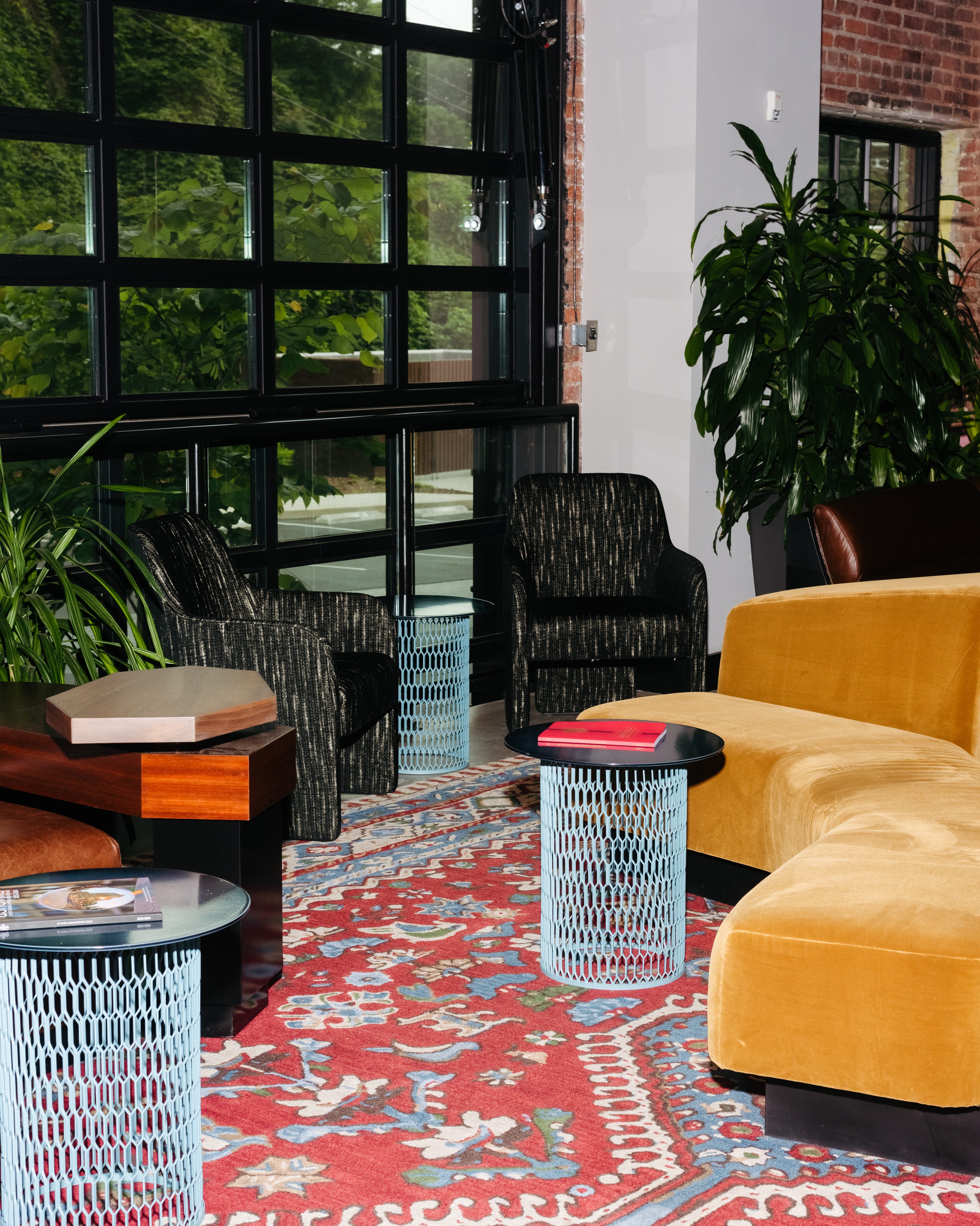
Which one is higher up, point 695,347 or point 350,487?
point 695,347

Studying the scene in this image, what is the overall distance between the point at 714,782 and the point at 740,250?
303 cm

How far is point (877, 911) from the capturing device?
2.28 meters

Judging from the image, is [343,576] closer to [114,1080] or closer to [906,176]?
[114,1080]

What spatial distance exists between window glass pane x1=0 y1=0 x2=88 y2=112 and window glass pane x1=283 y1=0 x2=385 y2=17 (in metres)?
0.95

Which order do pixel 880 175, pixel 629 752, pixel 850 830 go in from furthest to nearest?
1. pixel 880 175
2. pixel 629 752
3. pixel 850 830

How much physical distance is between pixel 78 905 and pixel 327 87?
4120 millimetres

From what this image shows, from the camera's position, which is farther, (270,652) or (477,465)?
(477,465)

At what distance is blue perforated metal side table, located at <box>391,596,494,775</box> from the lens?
4.87 meters

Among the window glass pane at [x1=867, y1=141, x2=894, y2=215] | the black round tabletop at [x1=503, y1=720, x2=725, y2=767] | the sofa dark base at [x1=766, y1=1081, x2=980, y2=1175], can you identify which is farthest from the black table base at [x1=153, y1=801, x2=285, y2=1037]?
the window glass pane at [x1=867, y1=141, x2=894, y2=215]

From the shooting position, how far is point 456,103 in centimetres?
599

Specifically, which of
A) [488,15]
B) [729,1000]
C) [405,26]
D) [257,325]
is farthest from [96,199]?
[729,1000]

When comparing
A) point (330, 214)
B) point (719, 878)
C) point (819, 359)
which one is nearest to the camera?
point (719, 878)

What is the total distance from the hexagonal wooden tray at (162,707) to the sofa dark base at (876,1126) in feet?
3.77

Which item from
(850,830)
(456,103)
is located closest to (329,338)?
(456,103)
